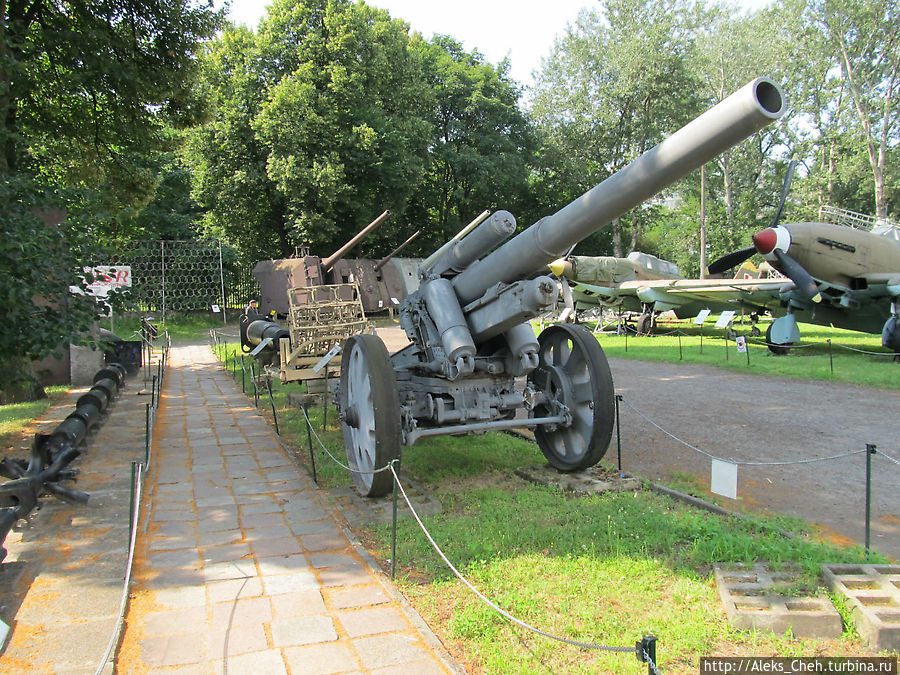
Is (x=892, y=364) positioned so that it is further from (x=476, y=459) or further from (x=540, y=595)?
(x=540, y=595)

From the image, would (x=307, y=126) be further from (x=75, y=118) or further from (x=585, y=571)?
(x=585, y=571)

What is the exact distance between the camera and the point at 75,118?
11.0 metres

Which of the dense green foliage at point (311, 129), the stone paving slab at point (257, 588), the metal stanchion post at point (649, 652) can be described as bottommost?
the stone paving slab at point (257, 588)

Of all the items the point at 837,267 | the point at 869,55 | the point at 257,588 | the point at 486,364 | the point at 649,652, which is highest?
the point at 869,55

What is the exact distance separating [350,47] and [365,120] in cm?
278

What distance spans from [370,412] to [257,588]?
1.81 m

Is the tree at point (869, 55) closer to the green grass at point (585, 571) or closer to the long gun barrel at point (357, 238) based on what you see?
the long gun barrel at point (357, 238)

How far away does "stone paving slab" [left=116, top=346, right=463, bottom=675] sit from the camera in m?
3.06

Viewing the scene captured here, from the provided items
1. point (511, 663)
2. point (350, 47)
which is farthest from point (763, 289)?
point (350, 47)

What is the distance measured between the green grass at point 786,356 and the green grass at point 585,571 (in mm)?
8039

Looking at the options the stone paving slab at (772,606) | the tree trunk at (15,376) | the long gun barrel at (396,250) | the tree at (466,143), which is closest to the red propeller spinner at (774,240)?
the long gun barrel at (396,250)

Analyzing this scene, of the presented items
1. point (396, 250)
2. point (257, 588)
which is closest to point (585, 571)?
point (257, 588)

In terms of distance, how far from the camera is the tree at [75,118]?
588cm

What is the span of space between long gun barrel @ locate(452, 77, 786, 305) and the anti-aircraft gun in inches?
0.6
